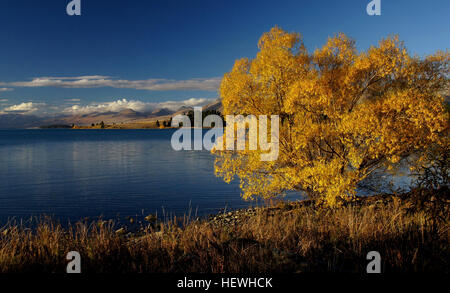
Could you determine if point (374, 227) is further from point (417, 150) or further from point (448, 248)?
point (417, 150)

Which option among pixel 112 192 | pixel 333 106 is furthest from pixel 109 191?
pixel 333 106

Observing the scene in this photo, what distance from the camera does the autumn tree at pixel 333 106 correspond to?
1683 cm

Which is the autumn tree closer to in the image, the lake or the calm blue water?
the lake

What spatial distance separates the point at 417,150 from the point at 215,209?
15.8 meters

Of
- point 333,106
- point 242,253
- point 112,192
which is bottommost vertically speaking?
point 112,192

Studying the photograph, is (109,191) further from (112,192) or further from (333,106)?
(333,106)

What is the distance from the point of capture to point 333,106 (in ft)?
62.5

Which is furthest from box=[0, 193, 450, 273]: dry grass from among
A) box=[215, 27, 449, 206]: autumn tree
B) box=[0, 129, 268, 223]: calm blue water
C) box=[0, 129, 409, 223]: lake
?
box=[0, 129, 268, 223]: calm blue water

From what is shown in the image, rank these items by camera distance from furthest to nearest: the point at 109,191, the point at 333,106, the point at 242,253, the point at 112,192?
the point at 109,191 → the point at 112,192 → the point at 333,106 → the point at 242,253

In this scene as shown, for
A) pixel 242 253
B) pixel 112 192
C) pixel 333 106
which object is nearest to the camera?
pixel 242 253

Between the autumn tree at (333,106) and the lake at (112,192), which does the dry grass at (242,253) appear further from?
the lake at (112,192)

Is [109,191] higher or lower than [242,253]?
lower
